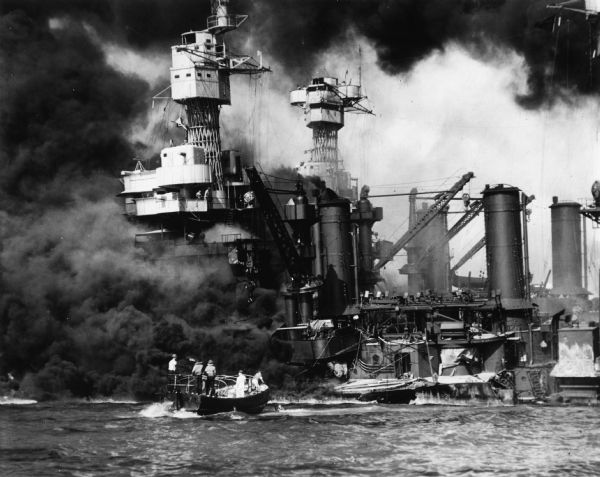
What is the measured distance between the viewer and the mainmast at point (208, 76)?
102500 millimetres

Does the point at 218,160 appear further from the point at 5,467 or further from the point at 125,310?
the point at 5,467

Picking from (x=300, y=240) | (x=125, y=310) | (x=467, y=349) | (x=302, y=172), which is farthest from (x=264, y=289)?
(x=302, y=172)

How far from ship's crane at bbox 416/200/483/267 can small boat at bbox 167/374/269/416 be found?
4253cm

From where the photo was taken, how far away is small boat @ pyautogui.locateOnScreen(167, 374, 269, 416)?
237ft

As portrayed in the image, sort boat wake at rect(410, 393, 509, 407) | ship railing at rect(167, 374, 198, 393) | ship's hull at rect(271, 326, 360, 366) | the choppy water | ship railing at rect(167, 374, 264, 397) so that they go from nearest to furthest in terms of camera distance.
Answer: the choppy water < ship railing at rect(167, 374, 198, 393) < ship railing at rect(167, 374, 264, 397) < boat wake at rect(410, 393, 509, 407) < ship's hull at rect(271, 326, 360, 366)

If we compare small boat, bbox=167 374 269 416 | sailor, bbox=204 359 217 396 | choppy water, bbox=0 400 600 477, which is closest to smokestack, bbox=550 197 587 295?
choppy water, bbox=0 400 600 477

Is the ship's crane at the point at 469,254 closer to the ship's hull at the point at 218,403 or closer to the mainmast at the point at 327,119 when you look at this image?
the mainmast at the point at 327,119

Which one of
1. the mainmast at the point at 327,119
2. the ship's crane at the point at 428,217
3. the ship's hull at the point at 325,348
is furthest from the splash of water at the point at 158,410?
the mainmast at the point at 327,119

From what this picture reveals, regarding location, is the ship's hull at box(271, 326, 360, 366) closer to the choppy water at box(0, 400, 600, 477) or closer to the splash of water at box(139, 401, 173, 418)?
the choppy water at box(0, 400, 600, 477)

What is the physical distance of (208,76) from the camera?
103250mm

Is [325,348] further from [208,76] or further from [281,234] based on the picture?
[208,76]

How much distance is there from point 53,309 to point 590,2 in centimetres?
4863

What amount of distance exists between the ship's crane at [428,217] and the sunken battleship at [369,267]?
15 centimetres

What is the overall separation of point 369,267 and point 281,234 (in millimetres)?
18406
